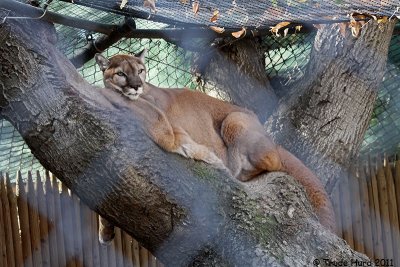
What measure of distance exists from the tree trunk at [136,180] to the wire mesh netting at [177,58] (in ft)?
3.17

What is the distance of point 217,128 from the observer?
14.6 feet

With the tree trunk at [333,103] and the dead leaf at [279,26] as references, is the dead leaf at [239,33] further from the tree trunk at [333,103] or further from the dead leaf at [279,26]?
the tree trunk at [333,103]

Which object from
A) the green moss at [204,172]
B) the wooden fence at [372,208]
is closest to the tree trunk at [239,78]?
the green moss at [204,172]

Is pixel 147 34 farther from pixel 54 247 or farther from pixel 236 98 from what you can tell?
pixel 54 247

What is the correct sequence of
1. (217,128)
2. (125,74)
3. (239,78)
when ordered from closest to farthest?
(125,74)
(217,128)
(239,78)

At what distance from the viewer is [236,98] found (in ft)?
16.4

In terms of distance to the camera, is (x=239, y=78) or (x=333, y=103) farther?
(x=239, y=78)

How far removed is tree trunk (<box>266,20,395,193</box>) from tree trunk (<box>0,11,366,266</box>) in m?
0.94

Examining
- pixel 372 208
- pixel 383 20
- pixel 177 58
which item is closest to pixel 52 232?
pixel 177 58

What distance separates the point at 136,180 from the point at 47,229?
120 inches

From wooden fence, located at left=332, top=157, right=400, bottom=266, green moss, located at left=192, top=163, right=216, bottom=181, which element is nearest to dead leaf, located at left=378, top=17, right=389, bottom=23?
green moss, located at left=192, top=163, right=216, bottom=181

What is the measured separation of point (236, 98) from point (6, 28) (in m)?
2.29

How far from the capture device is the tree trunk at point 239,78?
5016 mm

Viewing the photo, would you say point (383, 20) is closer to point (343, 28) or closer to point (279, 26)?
point (343, 28)
